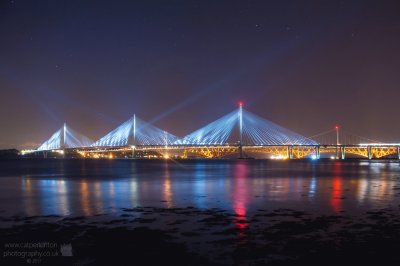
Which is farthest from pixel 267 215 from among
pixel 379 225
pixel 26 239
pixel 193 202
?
pixel 26 239

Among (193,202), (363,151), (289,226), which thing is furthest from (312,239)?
(363,151)

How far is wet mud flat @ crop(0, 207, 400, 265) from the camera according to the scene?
33.3ft

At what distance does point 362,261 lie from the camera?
994 centimetres

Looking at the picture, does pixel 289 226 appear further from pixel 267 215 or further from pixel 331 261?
pixel 331 261

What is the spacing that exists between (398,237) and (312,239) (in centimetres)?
211

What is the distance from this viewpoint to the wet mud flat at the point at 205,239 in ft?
33.3

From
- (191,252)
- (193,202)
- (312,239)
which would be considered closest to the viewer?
(191,252)

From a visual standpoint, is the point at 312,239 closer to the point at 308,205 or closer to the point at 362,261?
the point at 362,261

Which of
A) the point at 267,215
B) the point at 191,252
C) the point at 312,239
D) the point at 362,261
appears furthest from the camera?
the point at 267,215

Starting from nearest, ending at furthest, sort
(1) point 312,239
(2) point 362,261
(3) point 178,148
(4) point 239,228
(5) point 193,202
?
(2) point 362,261 < (1) point 312,239 < (4) point 239,228 < (5) point 193,202 < (3) point 178,148

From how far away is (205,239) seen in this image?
480 inches

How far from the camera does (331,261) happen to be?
995 cm

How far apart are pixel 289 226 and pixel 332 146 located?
109 meters

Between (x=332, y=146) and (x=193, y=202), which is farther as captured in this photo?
(x=332, y=146)
